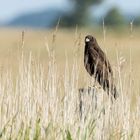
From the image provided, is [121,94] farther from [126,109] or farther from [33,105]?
[33,105]

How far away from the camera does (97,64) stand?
8516 mm

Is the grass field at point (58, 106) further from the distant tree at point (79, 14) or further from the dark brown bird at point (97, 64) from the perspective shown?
the distant tree at point (79, 14)

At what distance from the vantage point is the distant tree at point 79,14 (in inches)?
2717

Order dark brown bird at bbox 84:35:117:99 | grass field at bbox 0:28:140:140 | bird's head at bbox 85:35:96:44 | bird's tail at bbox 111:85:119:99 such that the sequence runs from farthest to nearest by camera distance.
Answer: bird's head at bbox 85:35:96:44
dark brown bird at bbox 84:35:117:99
bird's tail at bbox 111:85:119:99
grass field at bbox 0:28:140:140

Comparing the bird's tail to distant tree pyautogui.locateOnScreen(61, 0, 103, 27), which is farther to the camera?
distant tree pyautogui.locateOnScreen(61, 0, 103, 27)

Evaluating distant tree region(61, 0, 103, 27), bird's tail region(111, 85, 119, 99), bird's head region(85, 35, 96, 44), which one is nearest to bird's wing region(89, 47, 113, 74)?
bird's head region(85, 35, 96, 44)

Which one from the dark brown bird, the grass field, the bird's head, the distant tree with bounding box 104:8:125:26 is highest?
the distant tree with bounding box 104:8:125:26

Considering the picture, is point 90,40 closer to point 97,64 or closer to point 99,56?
point 99,56

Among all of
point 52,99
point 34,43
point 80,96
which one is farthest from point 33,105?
point 34,43

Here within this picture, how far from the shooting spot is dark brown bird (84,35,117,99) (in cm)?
797

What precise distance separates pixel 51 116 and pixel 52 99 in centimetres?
18

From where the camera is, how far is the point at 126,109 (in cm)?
719

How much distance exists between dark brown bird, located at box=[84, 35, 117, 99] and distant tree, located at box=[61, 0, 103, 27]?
58.4m

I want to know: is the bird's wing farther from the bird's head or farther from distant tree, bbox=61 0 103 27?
distant tree, bbox=61 0 103 27
